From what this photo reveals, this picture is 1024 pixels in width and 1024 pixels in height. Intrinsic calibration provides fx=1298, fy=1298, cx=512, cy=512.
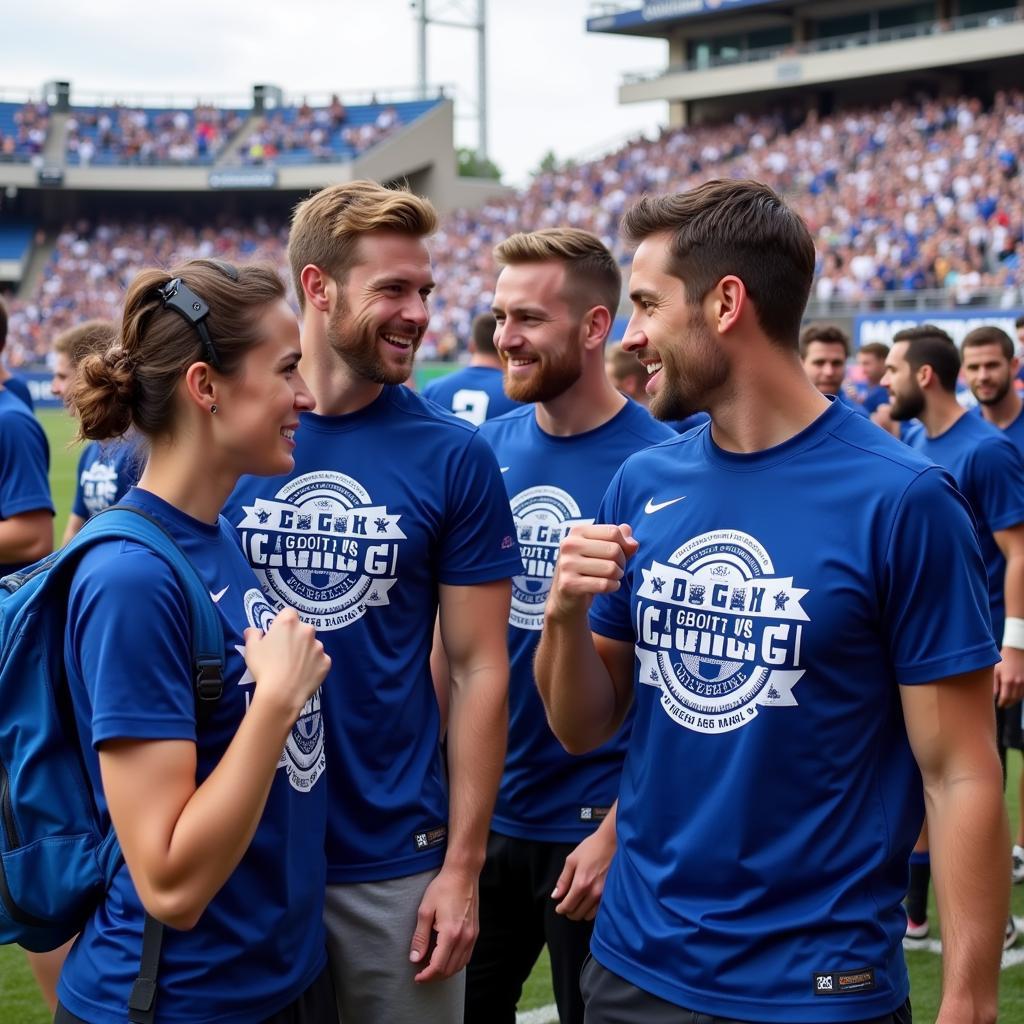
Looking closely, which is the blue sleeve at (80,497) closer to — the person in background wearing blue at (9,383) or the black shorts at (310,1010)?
the person in background wearing blue at (9,383)

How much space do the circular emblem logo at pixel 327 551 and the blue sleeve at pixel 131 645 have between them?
2.57 feet

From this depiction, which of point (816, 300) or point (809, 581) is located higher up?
point (816, 300)

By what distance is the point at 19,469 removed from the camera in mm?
4918

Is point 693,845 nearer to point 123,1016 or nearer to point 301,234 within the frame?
point 123,1016

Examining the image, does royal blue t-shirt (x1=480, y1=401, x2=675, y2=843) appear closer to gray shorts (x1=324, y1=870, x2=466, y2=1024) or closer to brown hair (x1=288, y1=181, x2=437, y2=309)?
gray shorts (x1=324, y1=870, x2=466, y2=1024)

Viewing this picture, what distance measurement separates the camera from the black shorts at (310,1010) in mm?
2273

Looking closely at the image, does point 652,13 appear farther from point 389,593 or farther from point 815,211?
point 389,593

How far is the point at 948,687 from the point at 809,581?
28 cm

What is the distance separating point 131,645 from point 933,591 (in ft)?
4.26

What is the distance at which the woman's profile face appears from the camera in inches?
92.1

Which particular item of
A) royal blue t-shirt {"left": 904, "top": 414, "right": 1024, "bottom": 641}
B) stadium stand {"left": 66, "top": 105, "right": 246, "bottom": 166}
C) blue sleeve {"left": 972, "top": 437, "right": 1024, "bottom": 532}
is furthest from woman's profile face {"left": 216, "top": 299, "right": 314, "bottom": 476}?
stadium stand {"left": 66, "top": 105, "right": 246, "bottom": 166}

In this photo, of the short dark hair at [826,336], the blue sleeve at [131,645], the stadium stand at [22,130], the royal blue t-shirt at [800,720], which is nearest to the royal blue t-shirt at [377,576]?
the royal blue t-shirt at [800,720]

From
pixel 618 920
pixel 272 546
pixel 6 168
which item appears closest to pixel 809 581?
pixel 618 920

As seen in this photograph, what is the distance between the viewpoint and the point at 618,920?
2.41 meters
